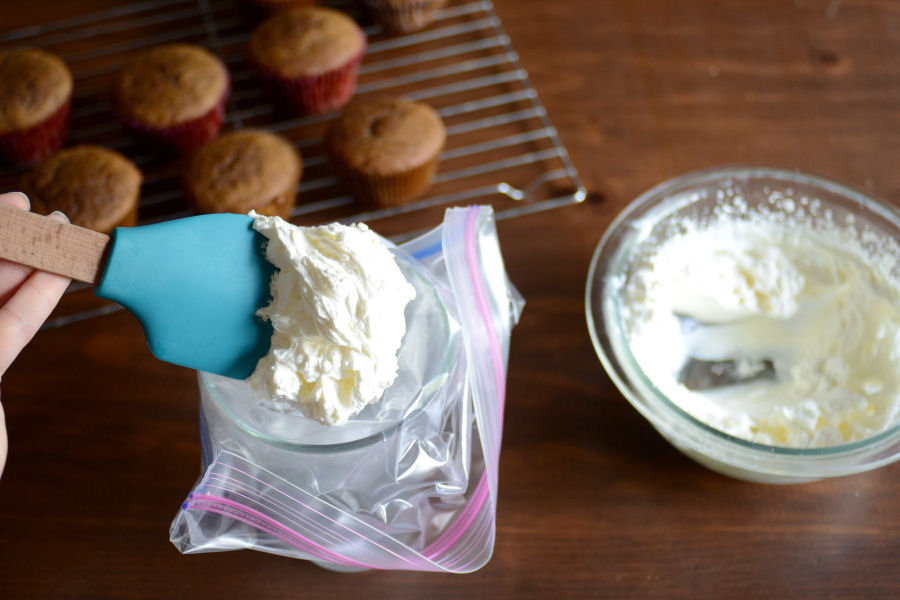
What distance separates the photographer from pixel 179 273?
73cm

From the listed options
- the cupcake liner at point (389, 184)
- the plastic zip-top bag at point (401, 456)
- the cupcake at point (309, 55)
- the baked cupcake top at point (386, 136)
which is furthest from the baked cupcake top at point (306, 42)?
the plastic zip-top bag at point (401, 456)

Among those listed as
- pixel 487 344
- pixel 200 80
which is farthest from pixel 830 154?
pixel 200 80

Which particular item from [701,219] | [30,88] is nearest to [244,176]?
[30,88]

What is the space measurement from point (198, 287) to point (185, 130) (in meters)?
0.64

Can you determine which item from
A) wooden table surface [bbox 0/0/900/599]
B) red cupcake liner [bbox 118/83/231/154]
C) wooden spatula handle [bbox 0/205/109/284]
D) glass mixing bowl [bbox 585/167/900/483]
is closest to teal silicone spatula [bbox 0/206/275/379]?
wooden spatula handle [bbox 0/205/109/284]

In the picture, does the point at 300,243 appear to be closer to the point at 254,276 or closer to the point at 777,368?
the point at 254,276

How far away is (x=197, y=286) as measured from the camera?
2.43 feet

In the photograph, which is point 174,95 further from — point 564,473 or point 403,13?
point 564,473

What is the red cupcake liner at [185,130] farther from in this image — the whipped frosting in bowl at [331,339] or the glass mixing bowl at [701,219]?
the glass mixing bowl at [701,219]

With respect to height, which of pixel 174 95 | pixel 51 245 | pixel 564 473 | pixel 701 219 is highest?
pixel 51 245

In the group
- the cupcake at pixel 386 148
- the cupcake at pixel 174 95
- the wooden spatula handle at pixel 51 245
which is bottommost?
the cupcake at pixel 386 148

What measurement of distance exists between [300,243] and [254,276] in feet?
0.19

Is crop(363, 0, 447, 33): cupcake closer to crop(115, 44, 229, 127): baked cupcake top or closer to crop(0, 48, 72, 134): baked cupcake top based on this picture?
crop(115, 44, 229, 127): baked cupcake top

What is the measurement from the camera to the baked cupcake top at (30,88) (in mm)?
1257
